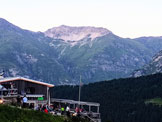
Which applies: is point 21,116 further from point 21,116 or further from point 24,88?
point 24,88

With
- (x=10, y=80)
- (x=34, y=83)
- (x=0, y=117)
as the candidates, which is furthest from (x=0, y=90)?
(x=0, y=117)

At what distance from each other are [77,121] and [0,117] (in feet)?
41.8

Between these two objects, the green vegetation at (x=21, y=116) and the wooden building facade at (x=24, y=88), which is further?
the wooden building facade at (x=24, y=88)

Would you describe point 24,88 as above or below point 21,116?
above

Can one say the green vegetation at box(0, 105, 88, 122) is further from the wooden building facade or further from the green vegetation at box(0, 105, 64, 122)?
the wooden building facade

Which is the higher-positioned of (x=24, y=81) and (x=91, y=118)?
(x=24, y=81)

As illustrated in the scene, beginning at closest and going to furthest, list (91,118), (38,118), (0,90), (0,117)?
1. (0,117)
2. (38,118)
3. (0,90)
4. (91,118)

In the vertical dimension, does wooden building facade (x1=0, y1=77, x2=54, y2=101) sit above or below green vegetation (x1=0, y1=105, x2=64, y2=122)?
above

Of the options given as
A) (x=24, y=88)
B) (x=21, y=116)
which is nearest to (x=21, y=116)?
(x=21, y=116)

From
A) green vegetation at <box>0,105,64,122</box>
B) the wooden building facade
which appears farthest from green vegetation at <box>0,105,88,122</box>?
the wooden building facade

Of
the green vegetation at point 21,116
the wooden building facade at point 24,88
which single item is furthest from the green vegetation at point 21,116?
the wooden building facade at point 24,88

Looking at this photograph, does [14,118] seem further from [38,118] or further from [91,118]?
[91,118]

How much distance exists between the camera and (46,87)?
58188mm

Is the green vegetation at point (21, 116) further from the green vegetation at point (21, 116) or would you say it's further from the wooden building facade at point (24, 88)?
the wooden building facade at point (24, 88)
